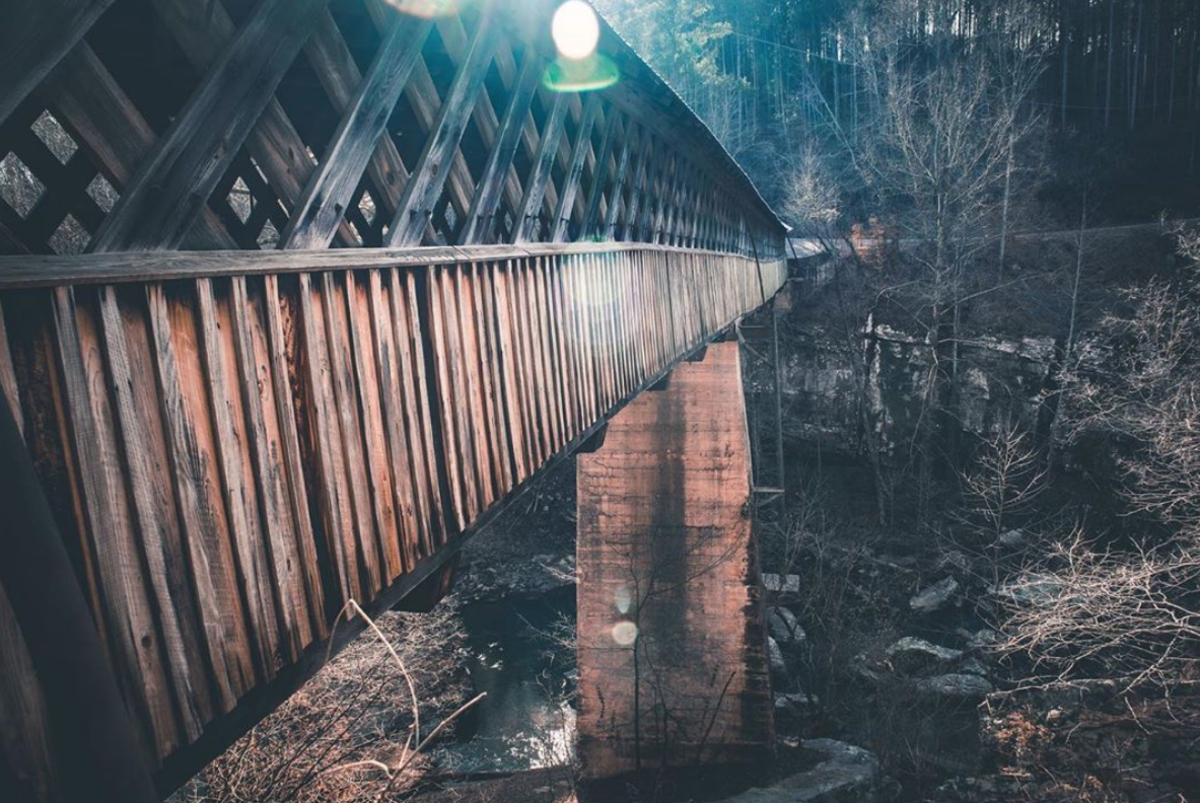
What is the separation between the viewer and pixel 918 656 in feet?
44.1

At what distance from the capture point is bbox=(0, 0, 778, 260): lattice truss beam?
134 centimetres

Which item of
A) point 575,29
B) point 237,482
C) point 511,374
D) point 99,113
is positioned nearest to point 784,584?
point 511,374

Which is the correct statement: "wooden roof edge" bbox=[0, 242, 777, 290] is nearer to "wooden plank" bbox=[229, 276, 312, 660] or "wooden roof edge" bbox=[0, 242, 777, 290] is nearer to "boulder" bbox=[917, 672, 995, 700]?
"wooden plank" bbox=[229, 276, 312, 660]

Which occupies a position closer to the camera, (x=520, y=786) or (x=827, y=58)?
(x=520, y=786)

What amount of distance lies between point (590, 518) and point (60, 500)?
10075 millimetres

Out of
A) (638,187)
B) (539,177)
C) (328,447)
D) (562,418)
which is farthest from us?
(638,187)

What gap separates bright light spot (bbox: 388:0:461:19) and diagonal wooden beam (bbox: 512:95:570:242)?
0.94 metres

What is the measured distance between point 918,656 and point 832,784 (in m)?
5.16

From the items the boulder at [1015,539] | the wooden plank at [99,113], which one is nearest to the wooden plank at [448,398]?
the wooden plank at [99,113]

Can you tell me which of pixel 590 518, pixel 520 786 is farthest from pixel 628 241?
pixel 520 786

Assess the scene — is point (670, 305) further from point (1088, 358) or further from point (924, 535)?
point (1088, 358)

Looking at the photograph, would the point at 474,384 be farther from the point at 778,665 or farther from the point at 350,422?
the point at 778,665

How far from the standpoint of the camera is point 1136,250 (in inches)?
803

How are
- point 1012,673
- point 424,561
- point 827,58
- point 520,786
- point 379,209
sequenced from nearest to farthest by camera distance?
point 424,561, point 379,209, point 520,786, point 1012,673, point 827,58
